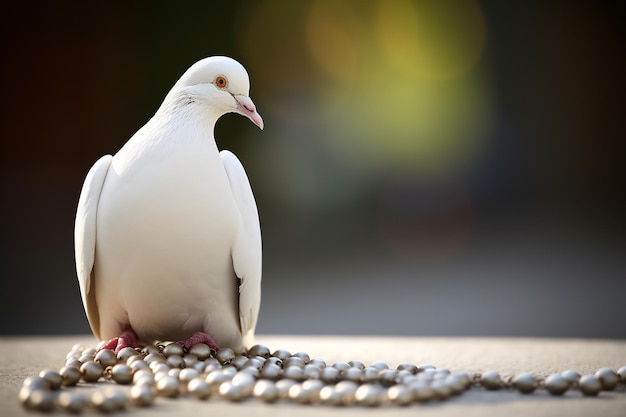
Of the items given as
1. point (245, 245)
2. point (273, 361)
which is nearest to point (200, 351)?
point (273, 361)

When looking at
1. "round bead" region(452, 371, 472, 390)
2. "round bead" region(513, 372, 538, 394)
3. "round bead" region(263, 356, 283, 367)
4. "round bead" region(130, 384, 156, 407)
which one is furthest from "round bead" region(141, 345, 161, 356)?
"round bead" region(513, 372, 538, 394)

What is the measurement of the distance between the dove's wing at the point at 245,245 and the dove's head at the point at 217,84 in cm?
14

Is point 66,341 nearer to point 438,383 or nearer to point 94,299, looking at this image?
point 94,299

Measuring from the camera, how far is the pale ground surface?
4.47 ft

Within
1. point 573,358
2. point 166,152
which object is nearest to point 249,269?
point 166,152

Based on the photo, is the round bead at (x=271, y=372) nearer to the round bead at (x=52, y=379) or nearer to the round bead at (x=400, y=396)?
the round bead at (x=400, y=396)

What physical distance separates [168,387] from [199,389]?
61 mm

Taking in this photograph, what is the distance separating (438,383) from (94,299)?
36.9 inches

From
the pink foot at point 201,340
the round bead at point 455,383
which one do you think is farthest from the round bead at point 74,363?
the round bead at point 455,383

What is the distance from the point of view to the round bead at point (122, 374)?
1567 millimetres

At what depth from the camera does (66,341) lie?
2504 millimetres

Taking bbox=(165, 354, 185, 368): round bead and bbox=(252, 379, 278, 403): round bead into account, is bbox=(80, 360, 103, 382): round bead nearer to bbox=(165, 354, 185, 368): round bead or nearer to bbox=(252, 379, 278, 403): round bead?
bbox=(165, 354, 185, 368): round bead

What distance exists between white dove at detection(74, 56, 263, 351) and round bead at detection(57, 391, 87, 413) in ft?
1.48

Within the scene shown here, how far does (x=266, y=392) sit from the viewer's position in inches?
55.6
